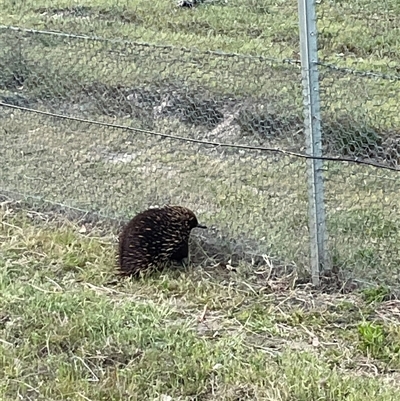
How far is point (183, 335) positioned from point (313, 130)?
135 centimetres

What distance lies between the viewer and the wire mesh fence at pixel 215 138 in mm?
4953

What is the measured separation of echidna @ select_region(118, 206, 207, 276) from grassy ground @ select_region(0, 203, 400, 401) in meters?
0.10

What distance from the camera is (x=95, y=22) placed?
9.51m

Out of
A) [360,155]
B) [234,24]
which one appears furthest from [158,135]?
[234,24]

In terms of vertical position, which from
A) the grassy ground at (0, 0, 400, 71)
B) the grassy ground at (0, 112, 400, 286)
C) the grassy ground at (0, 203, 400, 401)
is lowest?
the grassy ground at (0, 203, 400, 401)

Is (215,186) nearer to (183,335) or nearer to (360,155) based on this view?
(360,155)

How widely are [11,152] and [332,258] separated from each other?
2.81 m

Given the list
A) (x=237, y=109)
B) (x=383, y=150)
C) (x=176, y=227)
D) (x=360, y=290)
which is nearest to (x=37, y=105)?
(x=237, y=109)

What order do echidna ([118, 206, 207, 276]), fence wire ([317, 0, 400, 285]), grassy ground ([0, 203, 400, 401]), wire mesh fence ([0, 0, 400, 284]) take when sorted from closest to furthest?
1. grassy ground ([0, 203, 400, 401])
2. fence wire ([317, 0, 400, 285])
3. wire mesh fence ([0, 0, 400, 284])
4. echidna ([118, 206, 207, 276])

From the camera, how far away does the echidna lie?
16.7ft

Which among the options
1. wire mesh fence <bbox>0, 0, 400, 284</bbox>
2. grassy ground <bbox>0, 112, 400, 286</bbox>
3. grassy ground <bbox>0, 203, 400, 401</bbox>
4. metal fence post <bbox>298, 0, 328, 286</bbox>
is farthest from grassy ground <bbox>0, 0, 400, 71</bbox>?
grassy ground <bbox>0, 203, 400, 401</bbox>

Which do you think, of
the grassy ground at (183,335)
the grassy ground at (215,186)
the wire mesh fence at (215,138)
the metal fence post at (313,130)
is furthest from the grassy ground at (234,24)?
the grassy ground at (183,335)

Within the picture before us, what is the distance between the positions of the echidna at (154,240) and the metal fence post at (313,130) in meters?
0.81

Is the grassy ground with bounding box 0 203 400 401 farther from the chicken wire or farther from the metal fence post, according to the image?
the chicken wire
